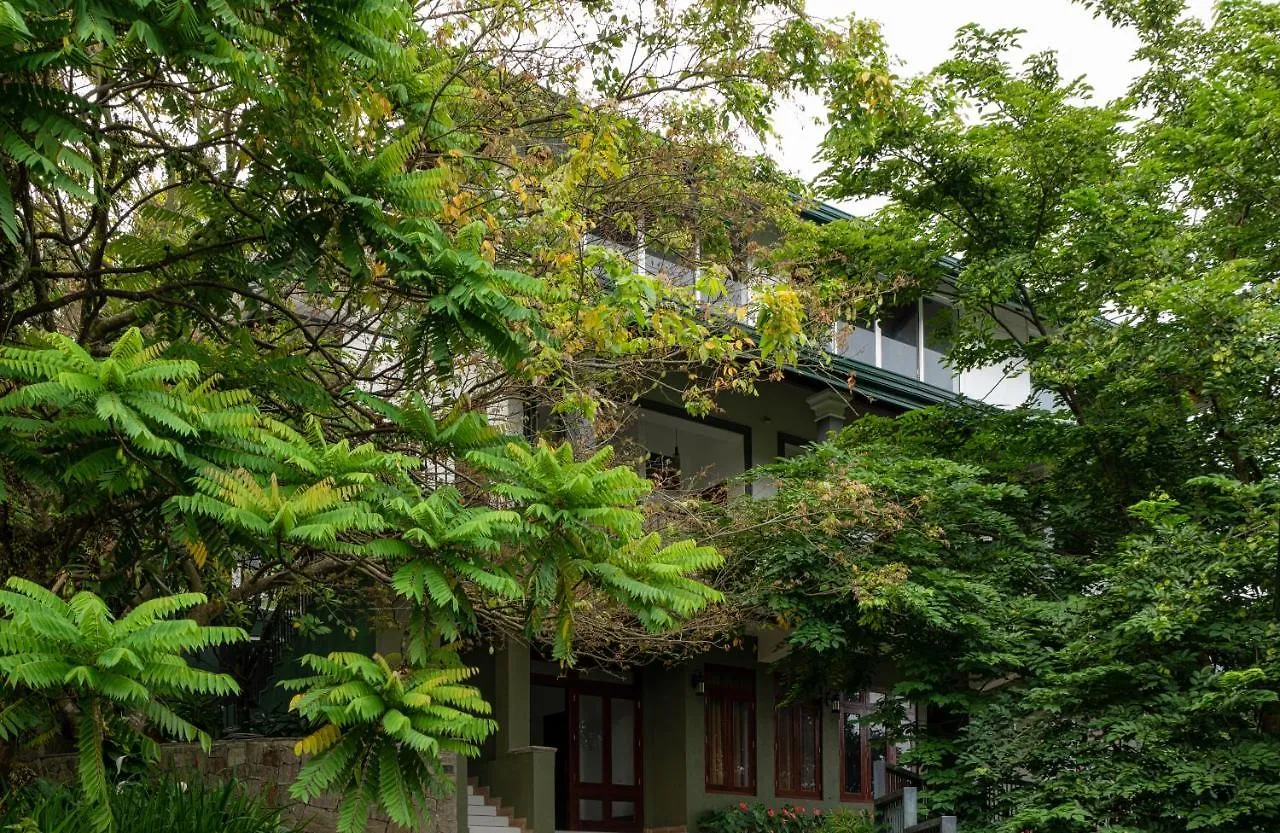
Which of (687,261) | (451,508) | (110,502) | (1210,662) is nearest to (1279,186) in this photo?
(1210,662)

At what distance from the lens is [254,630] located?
17438 millimetres

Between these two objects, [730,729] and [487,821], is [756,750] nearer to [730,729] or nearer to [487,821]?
[730,729]

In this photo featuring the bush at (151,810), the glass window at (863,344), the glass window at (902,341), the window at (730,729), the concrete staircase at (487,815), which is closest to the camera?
the bush at (151,810)

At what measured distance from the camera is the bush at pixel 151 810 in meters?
8.41

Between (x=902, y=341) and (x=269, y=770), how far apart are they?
1356 cm

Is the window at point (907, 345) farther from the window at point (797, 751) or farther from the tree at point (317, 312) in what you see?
the tree at point (317, 312)

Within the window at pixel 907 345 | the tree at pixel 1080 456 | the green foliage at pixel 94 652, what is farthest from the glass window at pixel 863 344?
the green foliage at pixel 94 652

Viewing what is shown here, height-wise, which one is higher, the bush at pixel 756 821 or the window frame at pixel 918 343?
the window frame at pixel 918 343

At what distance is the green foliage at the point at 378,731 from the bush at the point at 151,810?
273cm

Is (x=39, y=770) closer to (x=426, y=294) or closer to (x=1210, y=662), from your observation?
(x=426, y=294)

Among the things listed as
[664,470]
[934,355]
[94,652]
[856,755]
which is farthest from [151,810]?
[934,355]

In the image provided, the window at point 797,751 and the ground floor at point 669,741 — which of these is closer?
the ground floor at point 669,741

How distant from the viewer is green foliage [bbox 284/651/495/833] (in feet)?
20.1

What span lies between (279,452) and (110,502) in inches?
59.0
